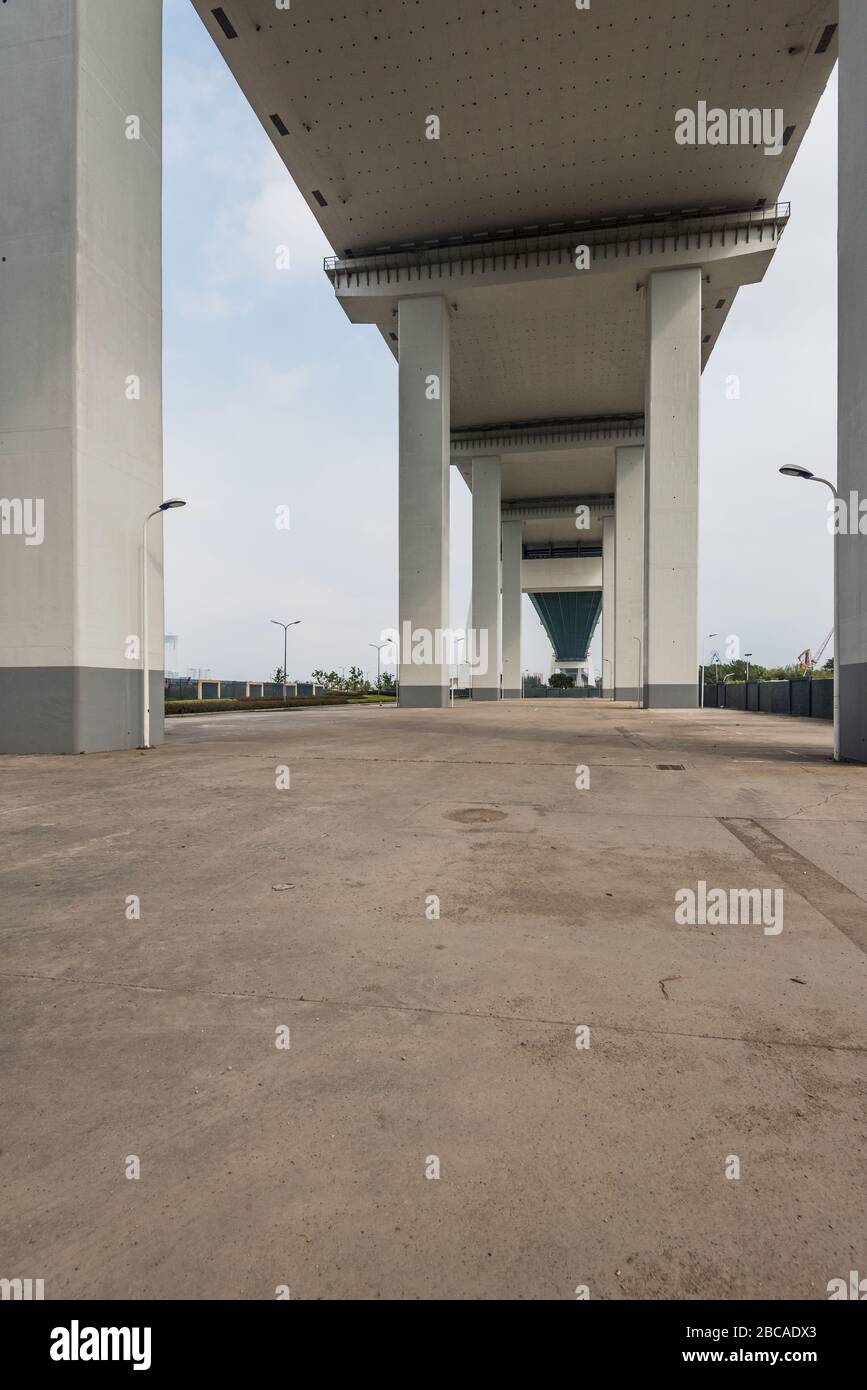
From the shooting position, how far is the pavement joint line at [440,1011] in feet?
9.07

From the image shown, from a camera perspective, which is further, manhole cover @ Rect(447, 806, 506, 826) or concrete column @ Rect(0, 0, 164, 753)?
concrete column @ Rect(0, 0, 164, 753)

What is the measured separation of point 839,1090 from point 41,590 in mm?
13933

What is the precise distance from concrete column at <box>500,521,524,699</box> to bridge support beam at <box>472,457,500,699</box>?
10.8m

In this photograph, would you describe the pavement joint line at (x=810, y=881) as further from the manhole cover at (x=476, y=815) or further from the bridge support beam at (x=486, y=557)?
the bridge support beam at (x=486, y=557)

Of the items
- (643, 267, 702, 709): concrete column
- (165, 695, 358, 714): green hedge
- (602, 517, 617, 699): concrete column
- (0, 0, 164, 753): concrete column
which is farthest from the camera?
(602, 517, 617, 699): concrete column

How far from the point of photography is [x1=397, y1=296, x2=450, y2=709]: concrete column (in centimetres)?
3005

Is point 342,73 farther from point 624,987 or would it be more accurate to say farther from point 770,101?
point 624,987

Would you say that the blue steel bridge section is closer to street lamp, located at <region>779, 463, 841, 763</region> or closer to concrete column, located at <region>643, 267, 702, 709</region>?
concrete column, located at <region>643, 267, 702, 709</region>

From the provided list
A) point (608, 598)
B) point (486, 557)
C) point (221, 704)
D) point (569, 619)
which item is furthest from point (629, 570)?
point (569, 619)

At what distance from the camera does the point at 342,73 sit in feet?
70.8

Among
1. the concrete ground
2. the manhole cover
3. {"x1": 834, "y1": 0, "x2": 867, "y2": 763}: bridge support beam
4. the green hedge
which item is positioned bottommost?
the concrete ground

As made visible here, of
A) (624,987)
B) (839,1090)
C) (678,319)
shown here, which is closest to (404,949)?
(624,987)

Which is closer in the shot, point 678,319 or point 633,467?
point 678,319

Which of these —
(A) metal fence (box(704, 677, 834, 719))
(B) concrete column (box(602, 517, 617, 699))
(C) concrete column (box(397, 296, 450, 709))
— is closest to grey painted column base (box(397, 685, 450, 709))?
(C) concrete column (box(397, 296, 450, 709))
